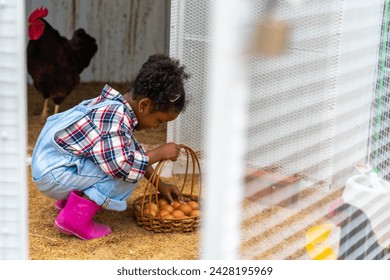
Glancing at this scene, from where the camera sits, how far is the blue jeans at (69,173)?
268 centimetres

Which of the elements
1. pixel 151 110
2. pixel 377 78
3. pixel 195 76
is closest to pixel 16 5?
pixel 151 110

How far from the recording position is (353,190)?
7.60 feet

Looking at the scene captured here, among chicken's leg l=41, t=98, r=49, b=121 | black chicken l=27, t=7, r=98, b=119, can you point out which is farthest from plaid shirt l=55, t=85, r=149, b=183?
chicken's leg l=41, t=98, r=49, b=121

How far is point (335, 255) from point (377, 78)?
793mm

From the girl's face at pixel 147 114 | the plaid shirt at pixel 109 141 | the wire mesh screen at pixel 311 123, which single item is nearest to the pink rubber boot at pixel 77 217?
the plaid shirt at pixel 109 141

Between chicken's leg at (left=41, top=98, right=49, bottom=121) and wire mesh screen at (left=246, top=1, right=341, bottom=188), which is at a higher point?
wire mesh screen at (left=246, top=1, right=341, bottom=188)

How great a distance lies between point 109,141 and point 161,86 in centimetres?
30

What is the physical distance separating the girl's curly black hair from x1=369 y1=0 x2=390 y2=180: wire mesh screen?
0.76 m

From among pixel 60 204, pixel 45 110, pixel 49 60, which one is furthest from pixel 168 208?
pixel 45 110

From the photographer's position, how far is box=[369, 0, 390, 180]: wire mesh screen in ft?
8.57

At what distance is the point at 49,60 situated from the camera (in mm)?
4316

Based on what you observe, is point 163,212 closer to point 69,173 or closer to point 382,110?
point 69,173

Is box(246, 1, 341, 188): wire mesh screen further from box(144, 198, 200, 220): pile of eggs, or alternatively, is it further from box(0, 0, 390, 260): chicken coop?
box(144, 198, 200, 220): pile of eggs

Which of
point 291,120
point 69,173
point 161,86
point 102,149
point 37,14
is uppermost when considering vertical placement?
point 37,14
